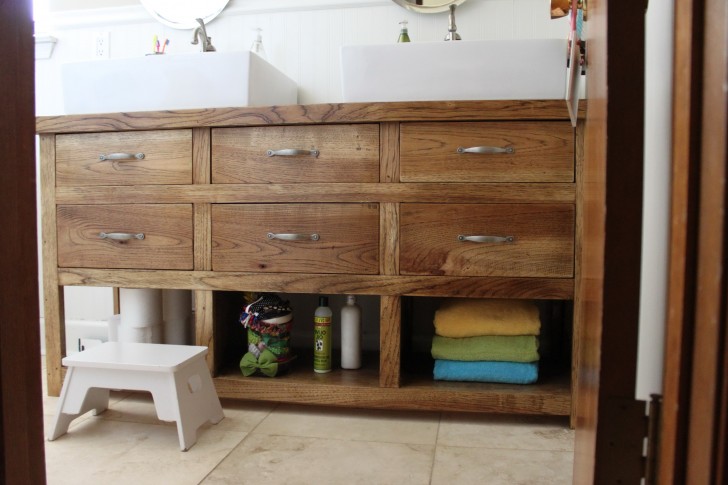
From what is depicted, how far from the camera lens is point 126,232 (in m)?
1.62

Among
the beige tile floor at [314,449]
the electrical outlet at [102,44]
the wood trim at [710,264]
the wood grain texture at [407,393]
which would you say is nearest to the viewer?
the wood trim at [710,264]

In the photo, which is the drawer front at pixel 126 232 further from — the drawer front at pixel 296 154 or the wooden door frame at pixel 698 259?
the wooden door frame at pixel 698 259

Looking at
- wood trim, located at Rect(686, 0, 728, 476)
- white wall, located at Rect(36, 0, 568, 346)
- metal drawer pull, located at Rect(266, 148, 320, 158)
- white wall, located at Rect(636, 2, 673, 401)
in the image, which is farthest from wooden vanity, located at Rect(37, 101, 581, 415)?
wood trim, located at Rect(686, 0, 728, 476)

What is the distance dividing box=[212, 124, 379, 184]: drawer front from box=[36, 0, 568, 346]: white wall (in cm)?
51

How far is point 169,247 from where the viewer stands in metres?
1.60

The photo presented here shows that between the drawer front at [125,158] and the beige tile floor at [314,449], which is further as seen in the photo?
the drawer front at [125,158]

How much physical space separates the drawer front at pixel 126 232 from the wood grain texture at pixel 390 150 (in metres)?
0.53

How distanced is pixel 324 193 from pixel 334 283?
0.23 metres

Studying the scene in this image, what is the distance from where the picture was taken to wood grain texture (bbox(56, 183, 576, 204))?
1450mm

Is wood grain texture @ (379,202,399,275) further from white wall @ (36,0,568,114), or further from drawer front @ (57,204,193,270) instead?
white wall @ (36,0,568,114)

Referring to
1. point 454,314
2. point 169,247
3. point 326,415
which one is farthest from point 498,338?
point 169,247

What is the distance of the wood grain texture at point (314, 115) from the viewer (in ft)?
4.70

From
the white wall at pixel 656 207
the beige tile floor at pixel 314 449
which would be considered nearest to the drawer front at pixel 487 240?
the beige tile floor at pixel 314 449

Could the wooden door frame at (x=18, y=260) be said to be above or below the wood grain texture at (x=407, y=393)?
above
